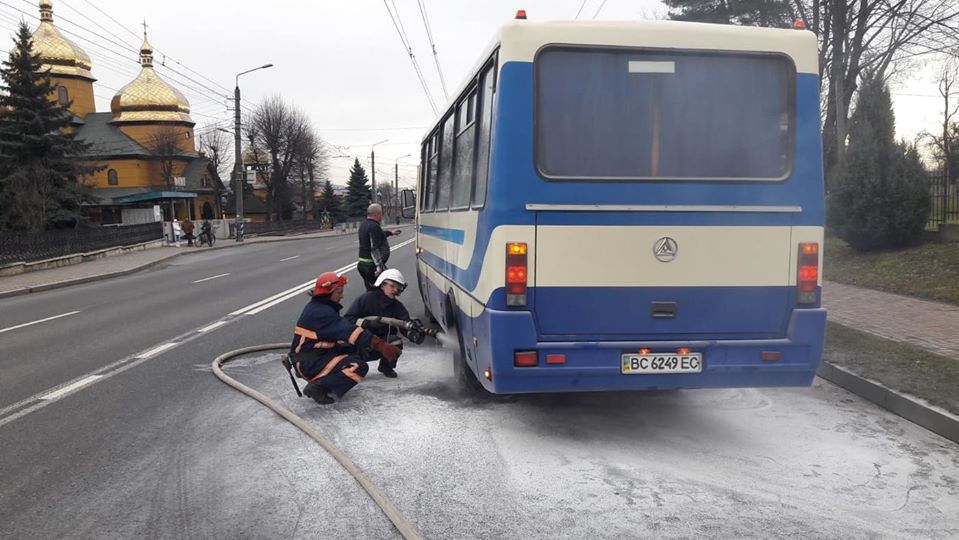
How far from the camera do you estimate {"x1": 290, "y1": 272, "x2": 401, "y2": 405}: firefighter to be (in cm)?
589

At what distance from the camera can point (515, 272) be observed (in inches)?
177

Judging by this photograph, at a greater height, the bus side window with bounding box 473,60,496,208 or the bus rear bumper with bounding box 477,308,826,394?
the bus side window with bounding box 473,60,496,208

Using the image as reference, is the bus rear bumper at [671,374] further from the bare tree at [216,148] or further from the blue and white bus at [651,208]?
the bare tree at [216,148]

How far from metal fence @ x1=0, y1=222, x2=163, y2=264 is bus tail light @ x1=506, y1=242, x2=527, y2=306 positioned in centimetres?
2227

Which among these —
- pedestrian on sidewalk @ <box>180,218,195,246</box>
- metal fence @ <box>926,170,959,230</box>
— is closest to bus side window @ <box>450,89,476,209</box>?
metal fence @ <box>926,170,959,230</box>

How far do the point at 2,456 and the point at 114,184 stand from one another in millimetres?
67626

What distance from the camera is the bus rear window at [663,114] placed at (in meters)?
4.61

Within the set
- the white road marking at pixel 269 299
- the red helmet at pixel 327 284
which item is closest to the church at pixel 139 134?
the white road marking at pixel 269 299

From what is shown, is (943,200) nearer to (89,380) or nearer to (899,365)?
(899,365)

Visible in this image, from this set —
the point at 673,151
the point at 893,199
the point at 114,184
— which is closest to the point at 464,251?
the point at 673,151

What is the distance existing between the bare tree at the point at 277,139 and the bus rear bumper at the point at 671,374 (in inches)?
2453

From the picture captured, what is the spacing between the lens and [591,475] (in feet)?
14.1

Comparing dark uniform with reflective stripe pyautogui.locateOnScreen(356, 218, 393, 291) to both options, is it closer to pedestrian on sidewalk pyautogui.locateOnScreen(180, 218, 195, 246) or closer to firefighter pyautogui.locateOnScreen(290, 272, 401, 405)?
firefighter pyautogui.locateOnScreen(290, 272, 401, 405)

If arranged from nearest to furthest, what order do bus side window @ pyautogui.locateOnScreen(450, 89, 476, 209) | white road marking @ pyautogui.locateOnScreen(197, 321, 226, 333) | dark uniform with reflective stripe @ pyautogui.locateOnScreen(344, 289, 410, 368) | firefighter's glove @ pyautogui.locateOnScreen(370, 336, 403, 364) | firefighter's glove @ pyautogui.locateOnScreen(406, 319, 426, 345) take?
bus side window @ pyautogui.locateOnScreen(450, 89, 476, 209) < firefighter's glove @ pyautogui.locateOnScreen(370, 336, 403, 364) < firefighter's glove @ pyautogui.locateOnScreen(406, 319, 426, 345) < dark uniform with reflective stripe @ pyautogui.locateOnScreen(344, 289, 410, 368) < white road marking @ pyautogui.locateOnScreen(197, 321, 226, 333)
